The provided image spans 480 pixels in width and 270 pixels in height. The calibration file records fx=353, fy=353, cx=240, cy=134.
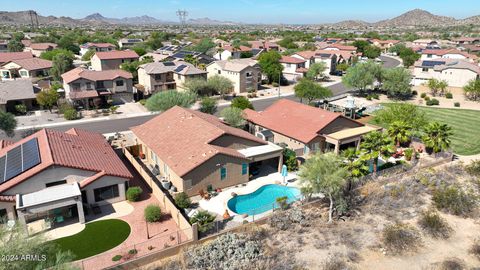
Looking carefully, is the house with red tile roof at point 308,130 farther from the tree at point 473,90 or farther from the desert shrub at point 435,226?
the tree at point 473,90

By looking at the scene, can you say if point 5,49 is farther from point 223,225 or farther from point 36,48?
point 223,225

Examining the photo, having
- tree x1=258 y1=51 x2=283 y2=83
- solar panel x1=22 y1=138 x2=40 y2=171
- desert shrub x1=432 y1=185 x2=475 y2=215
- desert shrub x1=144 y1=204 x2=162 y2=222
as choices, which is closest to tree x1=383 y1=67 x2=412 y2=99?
tree x1=258 y1=51 x2=283 y2=83

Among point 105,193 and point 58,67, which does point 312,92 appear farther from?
point 58,67

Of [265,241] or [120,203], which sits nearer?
[265,241]

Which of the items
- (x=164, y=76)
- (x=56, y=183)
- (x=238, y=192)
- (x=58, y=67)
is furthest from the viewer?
(x=58, y=67)

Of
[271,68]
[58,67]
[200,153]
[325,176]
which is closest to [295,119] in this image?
[200,153]

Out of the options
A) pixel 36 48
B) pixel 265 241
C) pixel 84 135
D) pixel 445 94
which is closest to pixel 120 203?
pixel 84 135

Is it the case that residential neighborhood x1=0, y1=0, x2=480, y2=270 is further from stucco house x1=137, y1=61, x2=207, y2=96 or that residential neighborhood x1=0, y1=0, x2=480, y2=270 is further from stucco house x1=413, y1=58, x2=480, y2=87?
stucco house x1=413, y1=58, x2=480, y2=87
